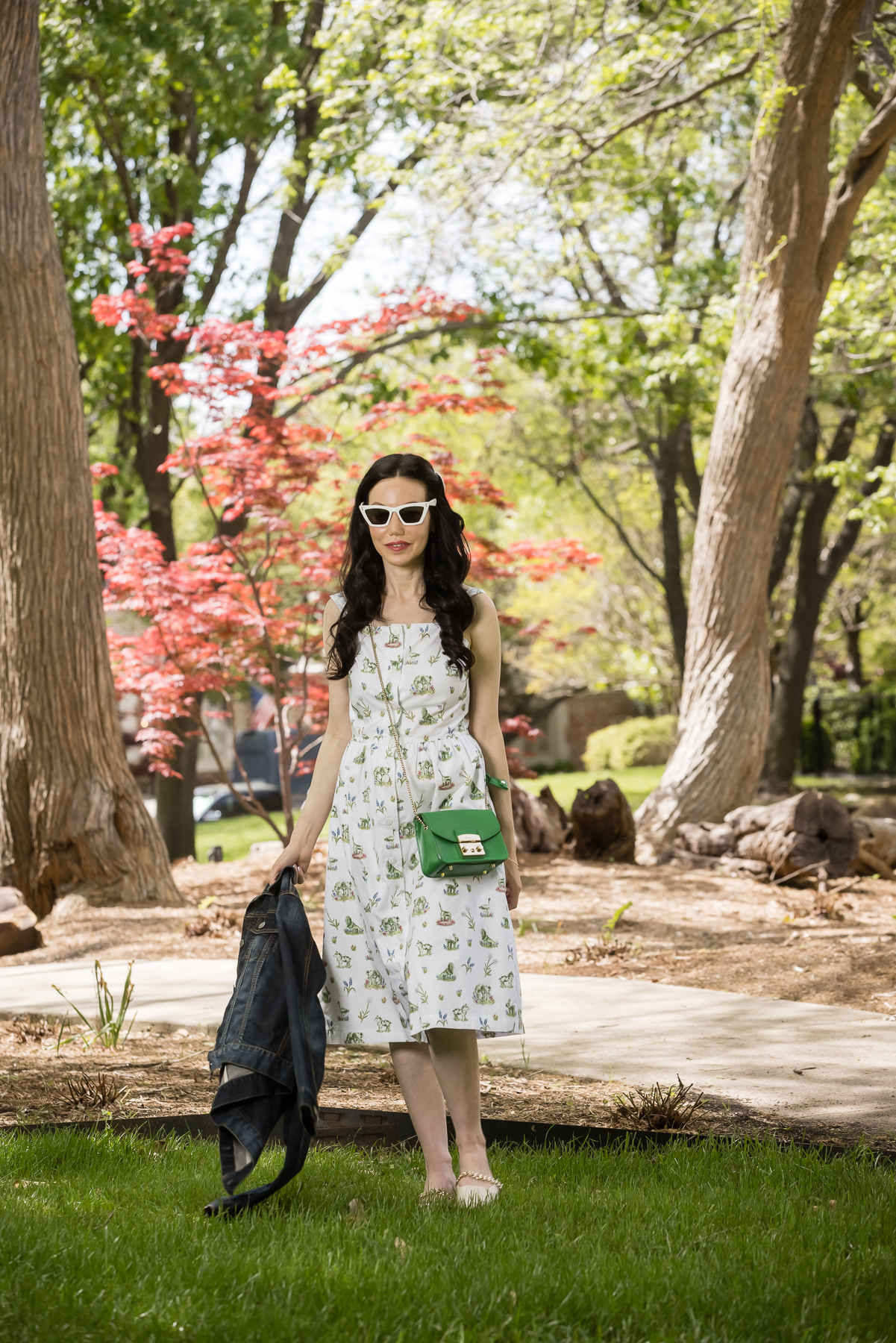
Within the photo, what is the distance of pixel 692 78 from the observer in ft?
43.4

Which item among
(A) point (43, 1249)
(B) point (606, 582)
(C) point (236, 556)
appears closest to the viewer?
(A) point (43, 1249)

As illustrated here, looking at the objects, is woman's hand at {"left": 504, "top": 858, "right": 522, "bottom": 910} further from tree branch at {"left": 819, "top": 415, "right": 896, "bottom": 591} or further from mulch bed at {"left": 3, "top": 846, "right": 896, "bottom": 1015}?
tree branch at {"left": 819, "top": 415, "right": 896, "bottom": 591}

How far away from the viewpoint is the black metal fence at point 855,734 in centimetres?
2372

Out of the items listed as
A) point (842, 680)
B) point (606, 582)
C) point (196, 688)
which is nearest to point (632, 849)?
point (196, 688)

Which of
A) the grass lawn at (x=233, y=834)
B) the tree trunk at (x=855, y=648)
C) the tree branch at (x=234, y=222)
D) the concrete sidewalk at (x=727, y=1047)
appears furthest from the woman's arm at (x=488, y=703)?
the tree trunk at (x=855, y=648)

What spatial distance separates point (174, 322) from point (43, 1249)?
330 inches

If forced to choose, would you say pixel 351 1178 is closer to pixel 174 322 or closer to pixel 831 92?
pixel 174 322

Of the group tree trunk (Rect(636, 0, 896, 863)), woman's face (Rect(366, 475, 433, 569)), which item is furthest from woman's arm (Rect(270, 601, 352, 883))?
tree trunk (Rect(636, 0, 896, 863))

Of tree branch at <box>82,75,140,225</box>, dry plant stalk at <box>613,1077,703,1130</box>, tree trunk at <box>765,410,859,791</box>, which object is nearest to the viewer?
dry plant stalk at <box>613,1077,703,1130</box>

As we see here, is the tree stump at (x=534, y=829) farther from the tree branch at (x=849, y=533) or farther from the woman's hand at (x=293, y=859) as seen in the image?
the tree branch at (x=849, y=533)

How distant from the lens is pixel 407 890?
10.2ft

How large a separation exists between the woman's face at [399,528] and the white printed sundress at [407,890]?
0.66 feet

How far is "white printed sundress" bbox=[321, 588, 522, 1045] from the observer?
3035 mm

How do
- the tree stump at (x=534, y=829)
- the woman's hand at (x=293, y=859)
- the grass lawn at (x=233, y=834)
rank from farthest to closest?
the grass lawn at (x=233, y=834), the tree stump at (x=534, y=829), the woman's hand at (x=293, y=859)
